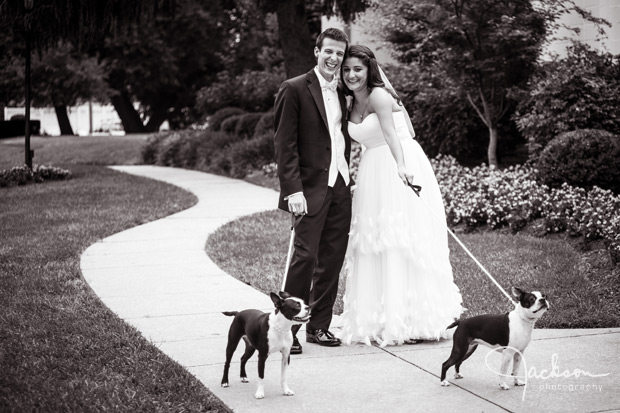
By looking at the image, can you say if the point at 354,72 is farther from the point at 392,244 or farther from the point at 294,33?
the point at 294,33

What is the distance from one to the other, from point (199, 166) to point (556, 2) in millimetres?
9972

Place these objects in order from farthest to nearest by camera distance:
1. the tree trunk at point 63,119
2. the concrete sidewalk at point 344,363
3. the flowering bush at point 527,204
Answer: the tree trunk at point 63,119, the flowering bush at point 527,204, the concrete sidewalk at point 344,363

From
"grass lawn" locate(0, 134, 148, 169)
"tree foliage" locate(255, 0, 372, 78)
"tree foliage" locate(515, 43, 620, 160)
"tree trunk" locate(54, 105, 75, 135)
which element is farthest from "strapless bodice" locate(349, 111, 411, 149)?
"tree trunk" locate(54, 105, 75, 135)

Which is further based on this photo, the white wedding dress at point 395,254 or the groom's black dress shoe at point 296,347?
the white wedding dress at point 395,254

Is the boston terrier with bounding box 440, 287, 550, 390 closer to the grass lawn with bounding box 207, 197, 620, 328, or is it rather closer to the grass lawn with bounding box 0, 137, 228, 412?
the grass lawn with bounding box 0, 137, 228, 412

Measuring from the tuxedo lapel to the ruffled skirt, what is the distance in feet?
1.88

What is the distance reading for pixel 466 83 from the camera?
515 inches

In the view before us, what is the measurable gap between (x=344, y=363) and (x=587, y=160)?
21.0ft

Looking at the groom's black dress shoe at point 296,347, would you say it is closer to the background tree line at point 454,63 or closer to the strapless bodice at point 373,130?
the strapless bodice at point 373,130

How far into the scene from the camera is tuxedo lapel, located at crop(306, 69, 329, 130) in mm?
5387

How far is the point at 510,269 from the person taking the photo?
782 centimetres

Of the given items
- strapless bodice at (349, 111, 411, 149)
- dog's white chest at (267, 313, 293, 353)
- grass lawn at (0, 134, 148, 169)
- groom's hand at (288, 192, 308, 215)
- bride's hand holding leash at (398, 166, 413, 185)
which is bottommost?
grass lawn at (0, 134, 148, 169)

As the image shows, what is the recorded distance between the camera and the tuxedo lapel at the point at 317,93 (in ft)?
17.7

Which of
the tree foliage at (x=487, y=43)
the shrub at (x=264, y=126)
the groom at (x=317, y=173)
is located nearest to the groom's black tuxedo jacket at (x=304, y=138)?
the groom at (x=317, y=173)
